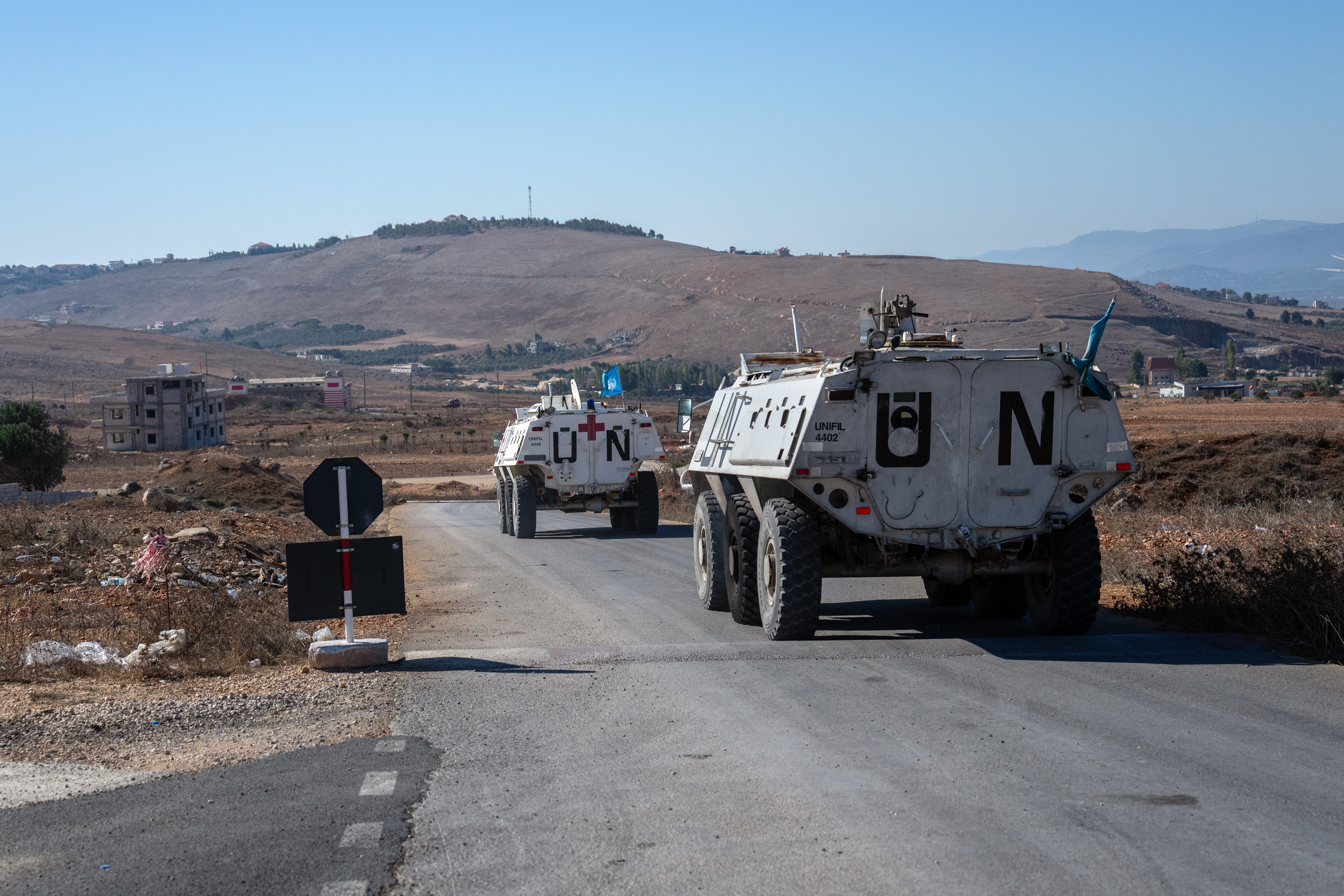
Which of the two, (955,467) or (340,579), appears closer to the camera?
(340,579)

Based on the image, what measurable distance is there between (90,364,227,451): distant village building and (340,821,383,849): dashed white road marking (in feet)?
273

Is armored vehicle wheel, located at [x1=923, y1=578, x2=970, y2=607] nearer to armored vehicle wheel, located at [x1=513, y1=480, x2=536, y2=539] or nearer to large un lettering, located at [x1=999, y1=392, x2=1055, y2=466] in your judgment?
large un lettering, located at [x1=999, y1=392, x2=1055, y2=466]

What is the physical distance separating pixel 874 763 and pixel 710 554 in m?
6.32

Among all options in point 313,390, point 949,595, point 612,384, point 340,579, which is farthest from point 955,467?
point 313,390

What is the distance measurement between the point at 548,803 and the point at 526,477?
20.2 meters

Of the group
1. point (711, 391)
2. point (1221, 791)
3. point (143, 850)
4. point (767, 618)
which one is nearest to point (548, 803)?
point (143, 850)

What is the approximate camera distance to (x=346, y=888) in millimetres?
4766

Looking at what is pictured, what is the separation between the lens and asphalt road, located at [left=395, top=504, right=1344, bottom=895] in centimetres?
492

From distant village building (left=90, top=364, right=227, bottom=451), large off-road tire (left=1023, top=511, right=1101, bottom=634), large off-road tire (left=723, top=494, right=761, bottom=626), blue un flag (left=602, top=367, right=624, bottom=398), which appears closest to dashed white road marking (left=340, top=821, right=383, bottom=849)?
large off-road tire (left=723, top=494, right=761, bottom=626)

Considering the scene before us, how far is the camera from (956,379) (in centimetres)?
1002

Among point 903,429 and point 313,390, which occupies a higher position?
point 903,429

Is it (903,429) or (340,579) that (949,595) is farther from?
(340,579)

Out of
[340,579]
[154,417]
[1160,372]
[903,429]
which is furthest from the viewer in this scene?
[1160,372]

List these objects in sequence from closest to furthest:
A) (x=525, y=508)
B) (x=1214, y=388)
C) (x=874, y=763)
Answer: (x=874, y=763), (x=525, y=508), (x=1214, y=388)
